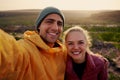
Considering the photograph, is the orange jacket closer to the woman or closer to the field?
the woman

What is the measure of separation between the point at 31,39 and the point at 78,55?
0.61 meters

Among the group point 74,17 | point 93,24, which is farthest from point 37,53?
point 74,17

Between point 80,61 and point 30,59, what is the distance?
0.75 m

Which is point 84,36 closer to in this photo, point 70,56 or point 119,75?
point 70,56

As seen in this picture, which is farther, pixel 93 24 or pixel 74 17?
pixel 74 17

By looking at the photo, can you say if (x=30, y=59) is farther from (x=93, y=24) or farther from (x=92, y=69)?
(x=93, y=24)

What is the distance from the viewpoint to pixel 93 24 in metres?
24.5

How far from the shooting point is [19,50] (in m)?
2.27

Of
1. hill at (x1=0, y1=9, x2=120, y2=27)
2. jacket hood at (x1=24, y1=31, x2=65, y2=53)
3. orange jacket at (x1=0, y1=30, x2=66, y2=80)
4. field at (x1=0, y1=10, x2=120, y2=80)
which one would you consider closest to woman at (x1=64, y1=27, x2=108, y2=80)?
orange jacket at (x1=0, y1=30, x2=66, y2=80)

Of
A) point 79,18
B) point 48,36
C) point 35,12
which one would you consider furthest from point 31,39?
point 35,12

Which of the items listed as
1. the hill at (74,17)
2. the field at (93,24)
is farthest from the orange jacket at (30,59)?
the hill at (74,17)

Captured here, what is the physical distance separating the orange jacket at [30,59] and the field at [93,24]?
6.37 m

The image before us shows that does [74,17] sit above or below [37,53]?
below

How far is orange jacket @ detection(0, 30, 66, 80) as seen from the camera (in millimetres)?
2111
